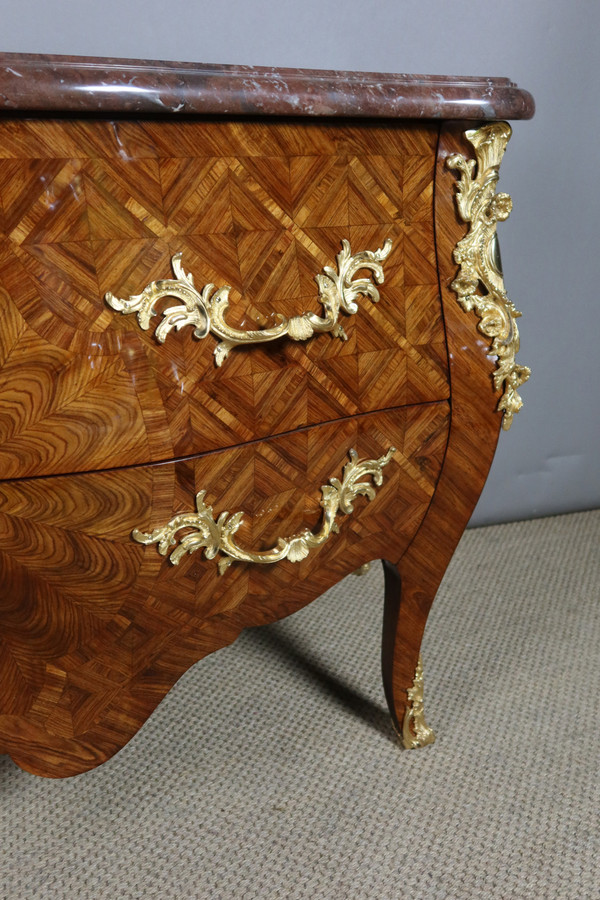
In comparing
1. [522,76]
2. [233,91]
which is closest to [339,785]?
[233,91]

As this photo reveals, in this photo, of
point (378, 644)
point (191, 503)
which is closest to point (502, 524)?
point (378, 644)

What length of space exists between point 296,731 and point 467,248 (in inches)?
23.9

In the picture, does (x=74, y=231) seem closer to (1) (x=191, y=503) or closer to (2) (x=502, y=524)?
(1) (x=191, y=503)

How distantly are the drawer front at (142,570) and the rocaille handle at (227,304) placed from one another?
0.10 meters

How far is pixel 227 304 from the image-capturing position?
2.02 feet

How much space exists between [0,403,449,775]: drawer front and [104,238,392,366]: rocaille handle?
0.32ft

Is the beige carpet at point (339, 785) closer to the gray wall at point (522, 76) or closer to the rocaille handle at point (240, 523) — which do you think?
the rocaille handle at point (240, 523)

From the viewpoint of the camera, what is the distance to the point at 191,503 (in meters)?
0.65

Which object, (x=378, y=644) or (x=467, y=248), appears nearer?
(x=467, y=248)

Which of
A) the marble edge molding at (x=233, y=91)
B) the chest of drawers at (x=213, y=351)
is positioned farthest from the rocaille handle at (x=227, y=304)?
the marble edge molding at (x=233, y=91)

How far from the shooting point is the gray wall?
1041 millimetres

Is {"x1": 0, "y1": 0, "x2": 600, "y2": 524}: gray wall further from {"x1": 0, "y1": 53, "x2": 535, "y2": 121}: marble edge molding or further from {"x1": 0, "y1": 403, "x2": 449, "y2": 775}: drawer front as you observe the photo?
{"x1": 0, "y1": 403, "x2": 449, "y2": 775}: drawer front

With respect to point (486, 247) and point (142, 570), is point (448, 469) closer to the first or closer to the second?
point (486, 247)

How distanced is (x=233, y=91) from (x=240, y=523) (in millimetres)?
335
